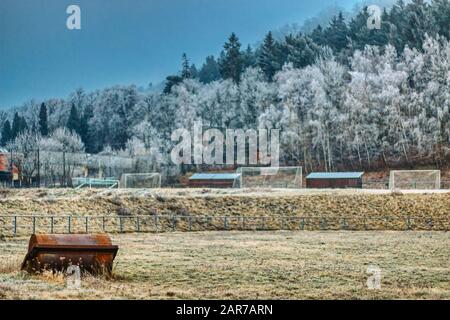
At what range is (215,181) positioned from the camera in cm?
6681

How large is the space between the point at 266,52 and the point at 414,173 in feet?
111

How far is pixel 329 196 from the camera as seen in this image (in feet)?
168

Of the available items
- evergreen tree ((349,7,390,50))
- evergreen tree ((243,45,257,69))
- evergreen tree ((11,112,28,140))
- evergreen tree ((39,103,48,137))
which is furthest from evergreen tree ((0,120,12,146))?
evergreen tree ((349,7,390,50))

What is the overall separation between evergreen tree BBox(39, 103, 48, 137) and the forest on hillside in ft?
0.38

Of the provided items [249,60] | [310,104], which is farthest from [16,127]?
[310,104]

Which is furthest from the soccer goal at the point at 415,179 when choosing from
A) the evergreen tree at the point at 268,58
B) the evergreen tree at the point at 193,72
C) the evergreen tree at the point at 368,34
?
the evergreen tree at the point at 193,72

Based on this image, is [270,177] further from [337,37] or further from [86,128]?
[337,37]

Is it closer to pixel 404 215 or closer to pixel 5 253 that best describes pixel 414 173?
pixel 404 215

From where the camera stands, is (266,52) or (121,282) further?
(266,52)

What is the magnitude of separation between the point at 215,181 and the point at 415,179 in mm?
17388

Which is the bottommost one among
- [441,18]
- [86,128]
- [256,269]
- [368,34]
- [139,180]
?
[256,269]

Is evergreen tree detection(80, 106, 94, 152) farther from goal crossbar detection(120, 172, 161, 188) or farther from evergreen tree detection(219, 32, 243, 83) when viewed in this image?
evergreen tree detection(219, 32, 243, 83)

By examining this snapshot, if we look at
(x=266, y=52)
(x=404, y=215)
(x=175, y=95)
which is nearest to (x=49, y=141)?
(x=175, y=95)

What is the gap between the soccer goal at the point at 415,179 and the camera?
6019 cm
